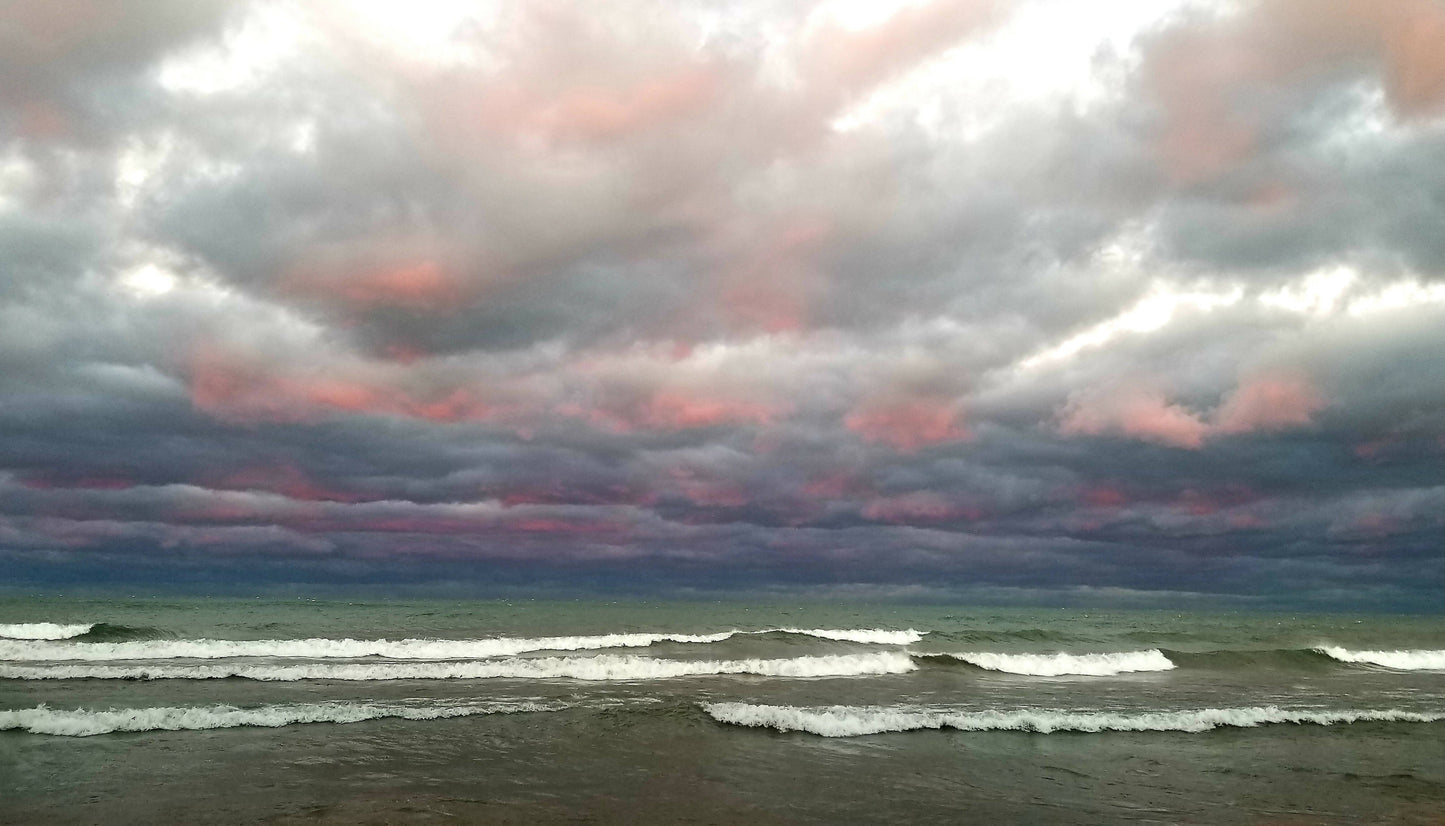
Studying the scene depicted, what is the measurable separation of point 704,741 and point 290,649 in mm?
28223

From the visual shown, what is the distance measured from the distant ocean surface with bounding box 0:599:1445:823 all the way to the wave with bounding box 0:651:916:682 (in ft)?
0.47

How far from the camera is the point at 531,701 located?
869 inches

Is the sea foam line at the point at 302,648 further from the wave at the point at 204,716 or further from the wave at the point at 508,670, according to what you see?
the wave at the point at 204,716

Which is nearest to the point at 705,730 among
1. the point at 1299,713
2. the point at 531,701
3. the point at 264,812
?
the point at 531,701

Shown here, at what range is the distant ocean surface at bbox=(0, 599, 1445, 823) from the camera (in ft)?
41.7

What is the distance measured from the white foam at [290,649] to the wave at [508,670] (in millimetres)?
4536

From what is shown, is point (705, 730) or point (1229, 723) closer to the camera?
point (705, 730)

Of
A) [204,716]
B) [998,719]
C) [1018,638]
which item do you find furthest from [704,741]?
[1018,638]

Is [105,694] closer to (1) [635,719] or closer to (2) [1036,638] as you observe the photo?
(1) [635,719]

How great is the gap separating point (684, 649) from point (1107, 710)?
2055 centimetres

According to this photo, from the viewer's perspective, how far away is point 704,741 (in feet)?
58.0

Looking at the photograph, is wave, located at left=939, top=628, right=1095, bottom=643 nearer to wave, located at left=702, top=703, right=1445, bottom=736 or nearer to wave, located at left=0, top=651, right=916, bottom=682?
wave, located at left=0, top=651, right=916, bottom=682

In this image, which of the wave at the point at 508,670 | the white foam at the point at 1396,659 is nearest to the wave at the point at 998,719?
the wave at the point at 508,670

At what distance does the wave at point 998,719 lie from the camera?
19.1 m
